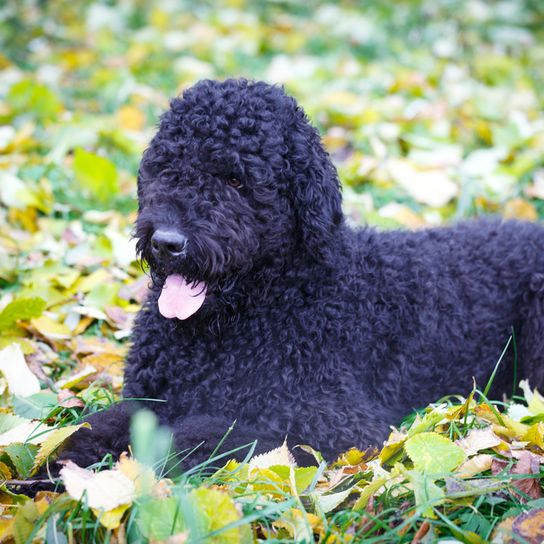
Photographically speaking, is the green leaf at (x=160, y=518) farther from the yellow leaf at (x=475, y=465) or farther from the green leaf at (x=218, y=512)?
the yellow leaf at (x=475, y=465)

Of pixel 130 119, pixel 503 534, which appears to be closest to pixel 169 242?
pixel 503 534

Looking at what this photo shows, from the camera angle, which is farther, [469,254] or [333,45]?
[333,45]

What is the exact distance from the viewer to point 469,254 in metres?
3.73

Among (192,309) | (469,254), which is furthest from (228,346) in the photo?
(469,254)

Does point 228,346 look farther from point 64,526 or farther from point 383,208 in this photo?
point 383,208

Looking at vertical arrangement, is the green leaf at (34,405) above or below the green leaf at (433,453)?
below

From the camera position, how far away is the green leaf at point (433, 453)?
272cm

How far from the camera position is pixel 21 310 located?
3867mm

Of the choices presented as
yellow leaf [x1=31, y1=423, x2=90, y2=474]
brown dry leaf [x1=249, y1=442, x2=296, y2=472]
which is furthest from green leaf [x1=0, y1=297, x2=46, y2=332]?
brown dry leaf [x1=249, y1=442, x2=296, y2=472]

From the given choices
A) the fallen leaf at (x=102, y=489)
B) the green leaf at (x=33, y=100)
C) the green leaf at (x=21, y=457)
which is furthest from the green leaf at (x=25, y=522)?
the green leaf at (x=33, y=100)

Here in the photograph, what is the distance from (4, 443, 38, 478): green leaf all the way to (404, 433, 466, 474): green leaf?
143cm

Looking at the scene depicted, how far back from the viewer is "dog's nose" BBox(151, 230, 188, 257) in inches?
110

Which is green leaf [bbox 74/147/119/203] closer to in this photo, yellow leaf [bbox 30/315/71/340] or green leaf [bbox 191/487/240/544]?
yellow leaf [bbox 30/315/71/340]

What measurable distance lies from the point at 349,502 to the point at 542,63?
748cm
